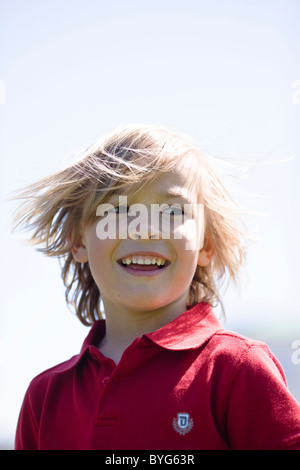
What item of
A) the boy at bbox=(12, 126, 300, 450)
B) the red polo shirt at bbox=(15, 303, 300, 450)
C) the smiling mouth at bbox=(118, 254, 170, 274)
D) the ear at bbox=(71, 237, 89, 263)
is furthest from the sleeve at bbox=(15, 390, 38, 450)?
the smiling mouth at bbox=(118, 254, 170, 274)

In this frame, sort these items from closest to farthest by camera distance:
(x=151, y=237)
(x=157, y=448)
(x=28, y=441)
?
(x=157, y=448)
(x=151, y=237)
(x=28, y=441)

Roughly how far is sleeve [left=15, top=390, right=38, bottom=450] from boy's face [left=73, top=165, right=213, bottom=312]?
553mm

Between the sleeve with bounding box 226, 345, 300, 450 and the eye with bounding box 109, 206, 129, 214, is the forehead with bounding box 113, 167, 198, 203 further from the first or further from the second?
the sleeve with bounding box 226, 345, 300, 450

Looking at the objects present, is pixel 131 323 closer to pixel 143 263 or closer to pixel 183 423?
pixel 143 263

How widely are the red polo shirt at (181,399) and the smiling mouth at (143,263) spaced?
0.19 metres

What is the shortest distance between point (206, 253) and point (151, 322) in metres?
0.39

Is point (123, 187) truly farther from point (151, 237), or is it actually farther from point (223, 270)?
point (223, 270)

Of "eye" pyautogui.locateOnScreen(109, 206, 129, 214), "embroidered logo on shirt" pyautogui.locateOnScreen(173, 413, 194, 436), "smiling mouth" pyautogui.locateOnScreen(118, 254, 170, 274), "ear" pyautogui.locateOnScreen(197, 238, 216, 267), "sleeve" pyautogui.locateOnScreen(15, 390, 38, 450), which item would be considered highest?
"eye" pyautogui.locateOnScreen(109, 206, 129, 214)

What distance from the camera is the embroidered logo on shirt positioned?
1.77 metres

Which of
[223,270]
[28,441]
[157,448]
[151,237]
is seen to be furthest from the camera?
[223,270]

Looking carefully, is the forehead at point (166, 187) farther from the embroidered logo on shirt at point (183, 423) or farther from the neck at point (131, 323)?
the embroidered logo on shirt at point (183, 423)
